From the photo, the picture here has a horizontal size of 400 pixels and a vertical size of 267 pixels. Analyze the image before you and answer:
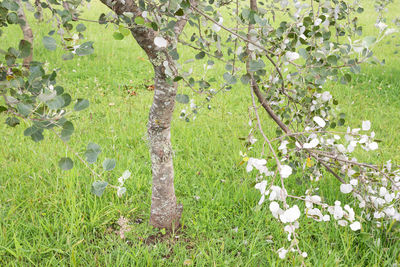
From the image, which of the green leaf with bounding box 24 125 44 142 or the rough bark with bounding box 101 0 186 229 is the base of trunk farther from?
the green leaf with bounding box 24 125 44 142

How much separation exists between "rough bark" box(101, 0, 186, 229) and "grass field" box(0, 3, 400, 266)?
0.18 m

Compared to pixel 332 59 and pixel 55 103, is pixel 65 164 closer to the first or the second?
Answer: pixel 55 103

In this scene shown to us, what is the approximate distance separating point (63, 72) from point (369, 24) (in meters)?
10.2

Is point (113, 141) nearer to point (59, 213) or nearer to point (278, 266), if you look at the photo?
point (59, 213)

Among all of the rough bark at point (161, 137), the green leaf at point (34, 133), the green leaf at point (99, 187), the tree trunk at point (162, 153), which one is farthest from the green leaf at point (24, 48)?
the tree trunk at point (162, 153)

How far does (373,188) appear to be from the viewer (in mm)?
2613

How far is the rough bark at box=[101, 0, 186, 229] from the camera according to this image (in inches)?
81.2

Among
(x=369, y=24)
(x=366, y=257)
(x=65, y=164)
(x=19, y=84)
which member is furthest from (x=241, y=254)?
(x=369, y=24)

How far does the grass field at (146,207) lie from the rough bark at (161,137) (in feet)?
0.58

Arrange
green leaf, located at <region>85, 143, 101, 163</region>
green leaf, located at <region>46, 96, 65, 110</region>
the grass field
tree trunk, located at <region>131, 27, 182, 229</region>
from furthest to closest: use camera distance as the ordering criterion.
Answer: the grass field
tree trunk, located at <region>131, 27, 182, 229</region>
green leaf, located at <region>85, 143, 101, 163</region>
green leaf, located at <region>46, 96, 65, 110</region>

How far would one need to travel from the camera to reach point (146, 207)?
10.3 ft

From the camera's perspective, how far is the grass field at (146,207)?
2.52 m

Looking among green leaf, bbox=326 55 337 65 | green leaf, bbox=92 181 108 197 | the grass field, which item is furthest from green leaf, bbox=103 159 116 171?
green leaf, bbox=326 55 337 65

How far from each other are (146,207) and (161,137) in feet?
3.16
